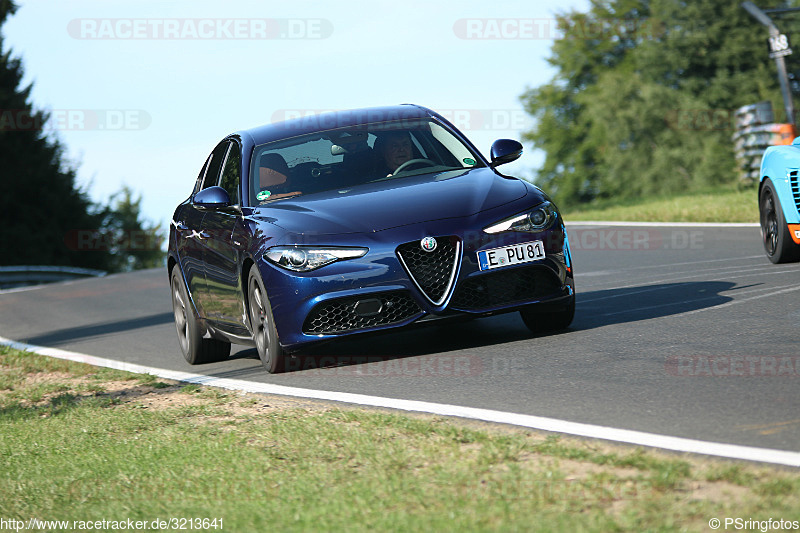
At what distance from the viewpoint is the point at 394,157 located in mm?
8453

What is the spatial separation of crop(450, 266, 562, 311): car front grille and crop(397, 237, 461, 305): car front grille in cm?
10

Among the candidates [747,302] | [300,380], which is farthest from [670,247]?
[300,380]

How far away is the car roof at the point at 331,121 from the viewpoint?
28.7 ft

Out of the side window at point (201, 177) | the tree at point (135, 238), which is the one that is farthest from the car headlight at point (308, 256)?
the tree at point (135, 238)

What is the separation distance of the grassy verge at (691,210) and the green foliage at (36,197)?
1127 inches

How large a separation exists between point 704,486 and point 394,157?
490cm

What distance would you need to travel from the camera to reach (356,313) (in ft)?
23.7

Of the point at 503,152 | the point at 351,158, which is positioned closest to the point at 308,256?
the point at 351,158

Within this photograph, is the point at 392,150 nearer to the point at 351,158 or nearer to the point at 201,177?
the point at 351,158

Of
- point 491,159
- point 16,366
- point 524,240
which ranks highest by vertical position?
point 491,159

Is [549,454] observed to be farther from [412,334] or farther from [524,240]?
[412,334]

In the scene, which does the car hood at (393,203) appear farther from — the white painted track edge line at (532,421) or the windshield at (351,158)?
the white painted track edge line at (532,421)

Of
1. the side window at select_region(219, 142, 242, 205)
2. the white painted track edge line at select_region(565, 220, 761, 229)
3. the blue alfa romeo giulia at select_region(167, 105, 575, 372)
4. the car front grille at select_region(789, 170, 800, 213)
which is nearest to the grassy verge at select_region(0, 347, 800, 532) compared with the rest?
the blue alfa romeo giulia at select_region(167, 105, 575, 372)

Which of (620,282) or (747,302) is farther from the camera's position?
(620,282)
